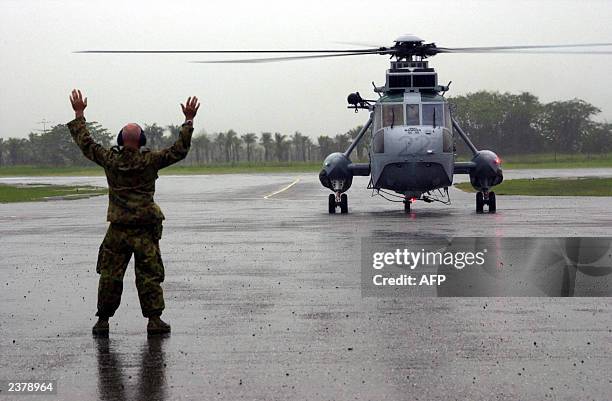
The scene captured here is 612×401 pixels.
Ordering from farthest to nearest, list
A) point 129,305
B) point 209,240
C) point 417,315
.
A: point 209,240 → point 129,305 → point 417,315

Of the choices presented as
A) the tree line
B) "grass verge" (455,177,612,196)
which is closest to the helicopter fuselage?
"grass verge" (455,177,612,196)

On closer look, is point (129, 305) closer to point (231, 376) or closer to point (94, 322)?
point (94, 322)

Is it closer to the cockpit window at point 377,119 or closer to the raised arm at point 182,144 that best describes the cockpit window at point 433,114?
the cockpit window at point 377,119

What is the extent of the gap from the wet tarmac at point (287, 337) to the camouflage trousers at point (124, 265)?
1.09ft

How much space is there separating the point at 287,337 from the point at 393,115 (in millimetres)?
17800

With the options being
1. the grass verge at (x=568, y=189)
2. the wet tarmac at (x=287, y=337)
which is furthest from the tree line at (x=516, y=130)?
the wet tarmac at (x=287, y=337)

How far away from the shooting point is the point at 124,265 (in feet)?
29.9

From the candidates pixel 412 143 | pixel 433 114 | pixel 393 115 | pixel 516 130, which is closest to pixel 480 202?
pixel 433 114

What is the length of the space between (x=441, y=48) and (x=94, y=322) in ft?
58.9

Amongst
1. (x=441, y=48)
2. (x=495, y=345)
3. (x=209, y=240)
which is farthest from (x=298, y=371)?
(x=441, y=48)

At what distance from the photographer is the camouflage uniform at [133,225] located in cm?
901

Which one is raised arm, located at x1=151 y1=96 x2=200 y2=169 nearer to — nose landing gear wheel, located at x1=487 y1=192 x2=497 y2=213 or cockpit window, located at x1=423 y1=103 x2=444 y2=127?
cockpit window, located at x1=423 y1=103 x2=444 y2=127

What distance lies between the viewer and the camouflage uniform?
9.01 m

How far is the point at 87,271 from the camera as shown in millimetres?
13938
